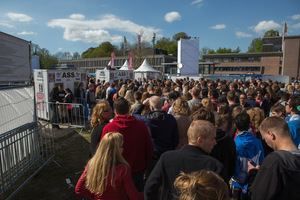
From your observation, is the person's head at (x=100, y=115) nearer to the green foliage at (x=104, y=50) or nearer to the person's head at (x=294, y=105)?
the person's head at (x=294, y=105)

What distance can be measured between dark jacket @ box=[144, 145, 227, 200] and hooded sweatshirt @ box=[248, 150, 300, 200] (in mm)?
382

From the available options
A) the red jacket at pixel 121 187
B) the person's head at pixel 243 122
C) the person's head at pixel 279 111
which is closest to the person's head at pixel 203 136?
the red jacket at pixel 121 187

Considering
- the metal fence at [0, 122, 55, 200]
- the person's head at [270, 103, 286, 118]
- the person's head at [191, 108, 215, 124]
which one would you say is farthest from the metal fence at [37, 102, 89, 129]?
the person's head at [270, 103, 286, 118]

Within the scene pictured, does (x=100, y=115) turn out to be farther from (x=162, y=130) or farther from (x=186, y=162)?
(x=186, y=162)

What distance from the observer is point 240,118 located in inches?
115

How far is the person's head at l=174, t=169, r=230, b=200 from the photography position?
1.22m

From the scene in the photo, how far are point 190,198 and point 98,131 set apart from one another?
83.0 inches

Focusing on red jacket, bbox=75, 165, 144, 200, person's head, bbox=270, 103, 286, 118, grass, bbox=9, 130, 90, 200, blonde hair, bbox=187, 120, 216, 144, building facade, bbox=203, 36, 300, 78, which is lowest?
grass, bbox=9, 130, 90, 200

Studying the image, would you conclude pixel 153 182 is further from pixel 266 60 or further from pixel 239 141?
pixel 266 60

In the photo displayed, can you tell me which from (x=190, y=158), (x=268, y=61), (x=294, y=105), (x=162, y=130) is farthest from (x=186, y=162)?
(x=268, y=61)

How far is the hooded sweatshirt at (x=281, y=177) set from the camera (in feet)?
5.42

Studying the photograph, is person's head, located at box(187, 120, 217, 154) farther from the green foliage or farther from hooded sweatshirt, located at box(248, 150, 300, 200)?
the green foliage

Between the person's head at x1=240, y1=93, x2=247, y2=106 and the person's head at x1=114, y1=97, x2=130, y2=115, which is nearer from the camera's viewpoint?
the person's head at x1=114, y1=97, x2=130, y2=115

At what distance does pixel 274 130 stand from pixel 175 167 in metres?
1.15
